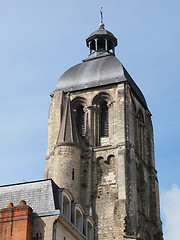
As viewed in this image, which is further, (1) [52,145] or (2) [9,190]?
(1) [52,145]

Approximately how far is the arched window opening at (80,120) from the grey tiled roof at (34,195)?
1671 centimetres

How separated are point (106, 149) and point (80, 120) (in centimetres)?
379

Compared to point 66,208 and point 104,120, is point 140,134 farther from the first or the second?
point 66,208

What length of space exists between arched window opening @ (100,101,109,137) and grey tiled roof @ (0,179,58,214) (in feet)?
54.1

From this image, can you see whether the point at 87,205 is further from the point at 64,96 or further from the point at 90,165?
the point at 64,96

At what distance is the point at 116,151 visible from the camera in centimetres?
3791

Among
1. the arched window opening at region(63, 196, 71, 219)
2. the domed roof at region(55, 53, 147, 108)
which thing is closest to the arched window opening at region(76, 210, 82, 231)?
the arched window opening at region(63, 196, 71, 219)

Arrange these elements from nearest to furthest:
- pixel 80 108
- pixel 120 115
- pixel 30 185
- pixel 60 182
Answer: pixel 30 185 → pixel 60 182 → pixel 120 115 → pixel 80 108

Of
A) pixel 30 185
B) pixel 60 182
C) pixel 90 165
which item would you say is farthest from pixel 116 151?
pixel 30 185

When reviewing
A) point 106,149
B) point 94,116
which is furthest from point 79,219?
point 94,116

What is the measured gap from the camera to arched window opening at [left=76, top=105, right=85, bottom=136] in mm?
40656

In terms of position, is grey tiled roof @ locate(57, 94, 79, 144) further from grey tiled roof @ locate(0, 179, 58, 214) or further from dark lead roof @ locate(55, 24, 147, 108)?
grey tiled roof @ locate(0, 179, 58, 214)

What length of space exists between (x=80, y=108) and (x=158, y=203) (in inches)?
342

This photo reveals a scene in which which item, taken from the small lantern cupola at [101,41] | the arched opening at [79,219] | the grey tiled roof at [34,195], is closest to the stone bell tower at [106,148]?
the small lantern cupola at [101,41]
